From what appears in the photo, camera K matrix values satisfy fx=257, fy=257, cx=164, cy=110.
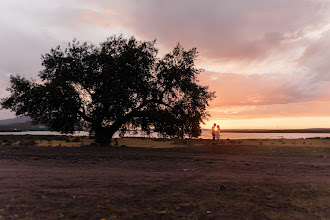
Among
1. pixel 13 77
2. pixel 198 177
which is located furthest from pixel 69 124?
pixel 198 177

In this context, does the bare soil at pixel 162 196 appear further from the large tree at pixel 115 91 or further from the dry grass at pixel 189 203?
the large tree at pixel 115 91

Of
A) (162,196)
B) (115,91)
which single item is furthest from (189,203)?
(115,91)

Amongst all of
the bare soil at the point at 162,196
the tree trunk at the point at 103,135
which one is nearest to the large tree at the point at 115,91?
the tree trunk at the point at 103,135

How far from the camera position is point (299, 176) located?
10.3 m

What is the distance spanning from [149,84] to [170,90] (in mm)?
2179

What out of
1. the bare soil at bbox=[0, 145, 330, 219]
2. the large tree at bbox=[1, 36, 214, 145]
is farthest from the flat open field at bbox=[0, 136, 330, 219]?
the large tree at bbox=[1, 36, 214, 145]

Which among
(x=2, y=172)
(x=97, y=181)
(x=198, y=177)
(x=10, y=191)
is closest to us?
(x=10, y=191)

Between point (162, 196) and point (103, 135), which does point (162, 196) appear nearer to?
point (162, 196)

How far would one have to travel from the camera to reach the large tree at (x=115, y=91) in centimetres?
2403

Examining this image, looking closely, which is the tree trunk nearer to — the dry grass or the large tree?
the large tree

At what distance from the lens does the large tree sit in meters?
24.0

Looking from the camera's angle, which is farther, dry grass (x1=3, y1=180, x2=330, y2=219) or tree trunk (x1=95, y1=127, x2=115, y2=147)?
tree trunk (x1=95, y1=127, x2=115, y2=147)

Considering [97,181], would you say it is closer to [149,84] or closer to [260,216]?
[260,216]

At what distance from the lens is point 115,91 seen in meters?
23.2
